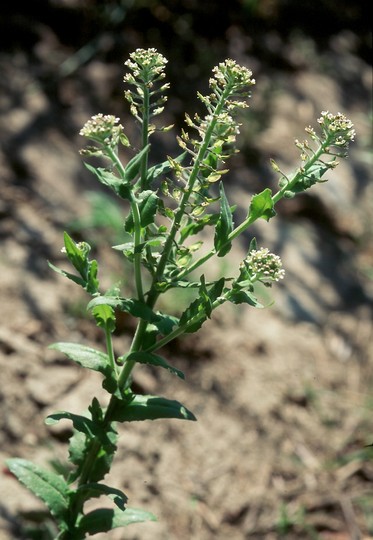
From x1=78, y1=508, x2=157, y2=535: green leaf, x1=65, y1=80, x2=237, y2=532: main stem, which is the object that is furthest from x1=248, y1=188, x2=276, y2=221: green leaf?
x1=78, y1=508, x2=157, y2=535: green leaf

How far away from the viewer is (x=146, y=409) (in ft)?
6.53

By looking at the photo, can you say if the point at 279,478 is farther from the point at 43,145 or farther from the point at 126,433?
the point at 43,145

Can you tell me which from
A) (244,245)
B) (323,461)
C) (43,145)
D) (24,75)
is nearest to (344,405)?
(323,461)

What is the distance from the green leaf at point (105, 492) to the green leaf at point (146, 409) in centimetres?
19

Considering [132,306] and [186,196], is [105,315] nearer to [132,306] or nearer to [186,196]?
[132,306]

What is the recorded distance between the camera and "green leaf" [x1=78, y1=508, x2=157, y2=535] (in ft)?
7.22

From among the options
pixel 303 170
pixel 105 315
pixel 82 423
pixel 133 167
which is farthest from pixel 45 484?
pixel 303 170

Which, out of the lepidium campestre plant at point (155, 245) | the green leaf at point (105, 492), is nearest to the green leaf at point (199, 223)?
the lepidium campestre plant at point (155, 245)

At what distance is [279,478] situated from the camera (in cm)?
342

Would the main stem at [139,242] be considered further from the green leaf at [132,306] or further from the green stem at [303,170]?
the green stem at [303,170]

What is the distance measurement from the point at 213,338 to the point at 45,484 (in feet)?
5.80

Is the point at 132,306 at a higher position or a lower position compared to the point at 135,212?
lower

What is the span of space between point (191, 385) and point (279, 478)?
59 cm

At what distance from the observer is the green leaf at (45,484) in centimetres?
218
